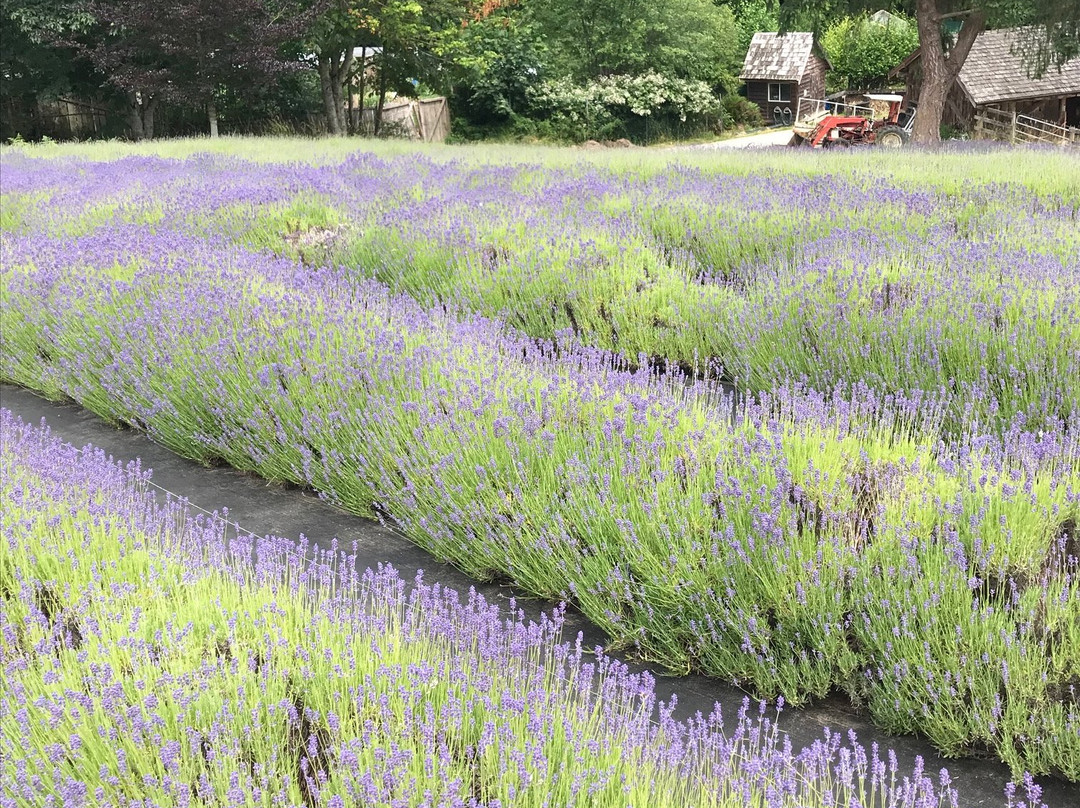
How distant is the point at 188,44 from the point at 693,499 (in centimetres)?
2352

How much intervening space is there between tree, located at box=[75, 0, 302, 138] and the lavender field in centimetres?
1507

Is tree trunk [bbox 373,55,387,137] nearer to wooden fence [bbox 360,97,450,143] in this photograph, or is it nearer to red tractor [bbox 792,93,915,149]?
wooden fence [bbox 360,97,450,143]

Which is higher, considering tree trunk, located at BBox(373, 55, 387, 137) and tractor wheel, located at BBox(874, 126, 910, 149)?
tree trunk, located at BBox(373, 55, 387, 137)

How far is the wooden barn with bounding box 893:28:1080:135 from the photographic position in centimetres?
2922

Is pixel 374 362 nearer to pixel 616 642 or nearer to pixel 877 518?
pixel 616 642

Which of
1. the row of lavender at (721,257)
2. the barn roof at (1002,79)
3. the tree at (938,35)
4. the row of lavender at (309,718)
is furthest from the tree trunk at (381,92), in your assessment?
the row of lavender at (309,718)

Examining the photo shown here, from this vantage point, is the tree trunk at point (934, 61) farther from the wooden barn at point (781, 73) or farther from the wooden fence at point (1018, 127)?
the wooden barn at point (781, 73)

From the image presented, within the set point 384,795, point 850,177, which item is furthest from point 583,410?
point 850,177

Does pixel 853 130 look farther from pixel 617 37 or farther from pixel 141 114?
pixel 141 114

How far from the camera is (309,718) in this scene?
2.11 meters

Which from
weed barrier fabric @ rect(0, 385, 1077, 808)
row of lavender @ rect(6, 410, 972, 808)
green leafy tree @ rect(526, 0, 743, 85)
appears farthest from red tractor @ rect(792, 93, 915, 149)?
row of lavender @ rect(6, 410, 972, 808)

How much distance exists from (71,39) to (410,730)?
26170 millimetres

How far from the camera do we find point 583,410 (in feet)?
13.0

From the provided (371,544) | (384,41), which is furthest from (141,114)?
(371,544)
